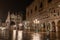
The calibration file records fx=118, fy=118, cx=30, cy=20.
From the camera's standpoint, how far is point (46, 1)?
Answer: 3119 centimetres

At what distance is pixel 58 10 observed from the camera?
24766mm

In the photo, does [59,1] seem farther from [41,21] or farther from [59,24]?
[41,21]

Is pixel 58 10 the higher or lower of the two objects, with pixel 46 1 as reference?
lower

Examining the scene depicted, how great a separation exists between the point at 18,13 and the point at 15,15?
84.8 inches

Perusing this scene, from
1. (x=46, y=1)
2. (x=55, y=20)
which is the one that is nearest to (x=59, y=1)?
(x=55, y=20)

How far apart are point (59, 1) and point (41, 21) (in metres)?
9.98

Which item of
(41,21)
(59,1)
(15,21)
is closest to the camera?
(59,1)

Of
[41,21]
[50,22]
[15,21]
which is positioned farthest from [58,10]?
→ [15,21]

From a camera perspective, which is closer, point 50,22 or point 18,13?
point 50,22

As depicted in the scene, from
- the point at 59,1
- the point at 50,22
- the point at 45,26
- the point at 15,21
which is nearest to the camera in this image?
the point at 59,1

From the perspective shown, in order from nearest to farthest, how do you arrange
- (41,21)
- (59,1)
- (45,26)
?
(59,1) → (45,26) → (41,21)

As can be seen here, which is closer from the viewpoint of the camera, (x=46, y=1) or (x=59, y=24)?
(x=59, y=24)

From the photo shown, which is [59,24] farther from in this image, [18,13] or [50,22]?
[18,13]

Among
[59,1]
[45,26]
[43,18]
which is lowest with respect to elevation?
[45,26]
